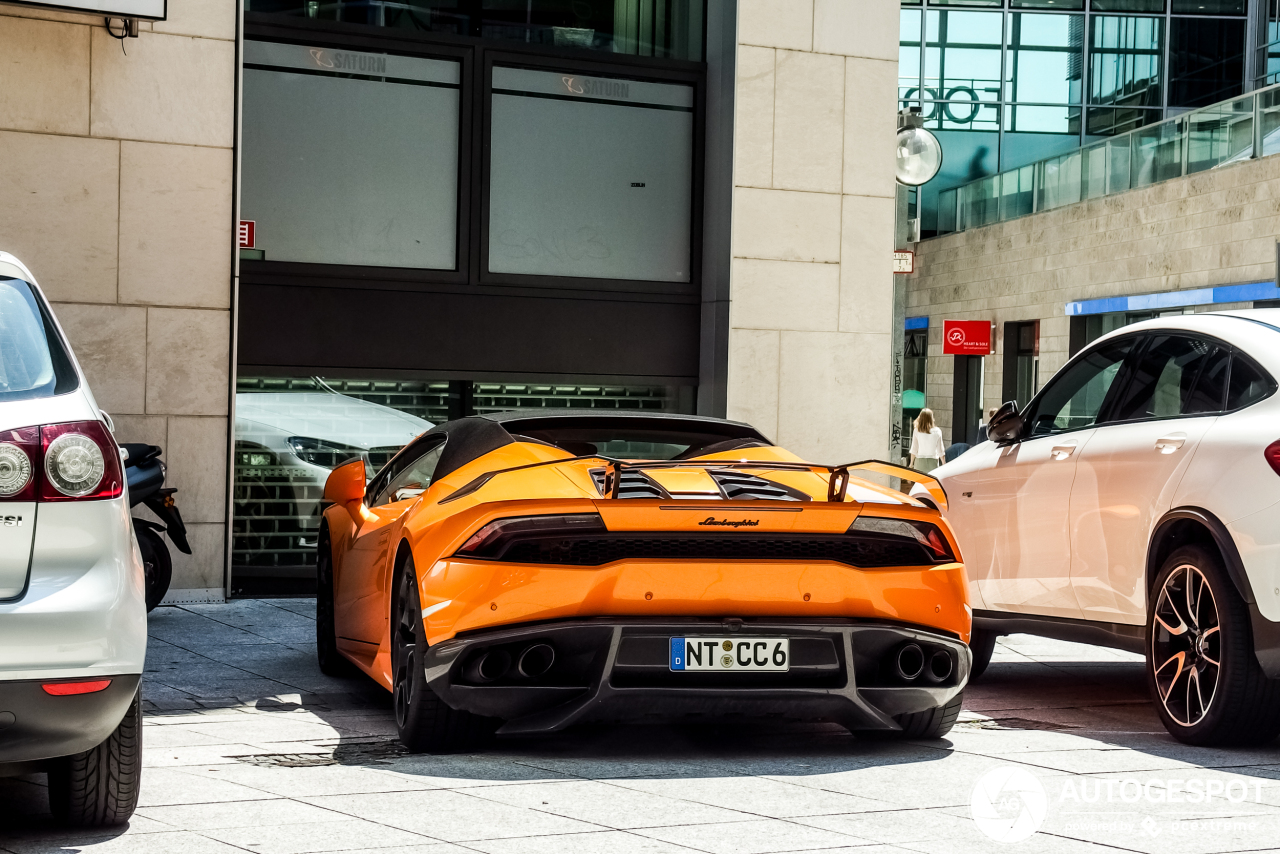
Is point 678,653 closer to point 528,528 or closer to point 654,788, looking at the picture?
point 654,788

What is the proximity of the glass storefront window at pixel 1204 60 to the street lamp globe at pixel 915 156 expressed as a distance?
2282 centimetres

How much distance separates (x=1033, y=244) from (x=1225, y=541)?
85.3ft

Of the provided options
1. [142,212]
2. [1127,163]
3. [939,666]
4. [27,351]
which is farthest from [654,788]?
[1127,163]

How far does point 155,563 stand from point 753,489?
538 cm

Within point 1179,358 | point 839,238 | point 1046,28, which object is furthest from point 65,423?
point 1046,28

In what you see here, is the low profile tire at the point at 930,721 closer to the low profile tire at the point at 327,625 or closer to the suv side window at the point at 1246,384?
the suv side window at the point at 1246,384

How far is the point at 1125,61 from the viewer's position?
1385 inches

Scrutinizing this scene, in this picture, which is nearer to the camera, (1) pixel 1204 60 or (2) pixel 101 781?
(2) pixel 101 781

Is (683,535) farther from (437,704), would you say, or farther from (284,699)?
(284,699)

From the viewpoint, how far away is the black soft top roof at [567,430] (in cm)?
623

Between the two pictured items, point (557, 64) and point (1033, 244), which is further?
point (1033, 244)

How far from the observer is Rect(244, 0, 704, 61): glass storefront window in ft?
37.9

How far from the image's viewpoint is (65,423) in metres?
4.00

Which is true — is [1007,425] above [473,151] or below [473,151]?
below
